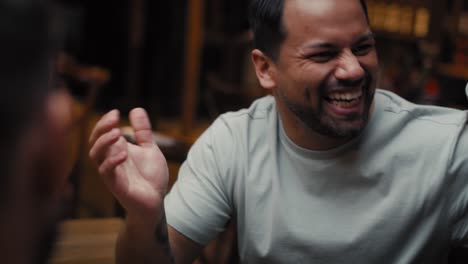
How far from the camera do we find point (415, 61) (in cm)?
416

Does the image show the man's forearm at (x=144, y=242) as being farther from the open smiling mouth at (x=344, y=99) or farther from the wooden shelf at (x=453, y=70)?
the wooden shelf at (x=453, y=70)

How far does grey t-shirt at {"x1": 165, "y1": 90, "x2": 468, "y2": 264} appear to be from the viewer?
1.50 m

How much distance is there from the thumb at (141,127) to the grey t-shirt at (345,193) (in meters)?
0.28

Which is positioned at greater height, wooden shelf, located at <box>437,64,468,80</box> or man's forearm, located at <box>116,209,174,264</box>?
man's forearm, located at <box>116,209,174,264</box>

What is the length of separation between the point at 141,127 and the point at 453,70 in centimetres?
307

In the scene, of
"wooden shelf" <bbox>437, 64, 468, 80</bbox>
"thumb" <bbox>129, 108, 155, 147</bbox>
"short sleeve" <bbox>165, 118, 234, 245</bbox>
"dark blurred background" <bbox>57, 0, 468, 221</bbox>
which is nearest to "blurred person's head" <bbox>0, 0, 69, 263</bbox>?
"thumb" <bbox>129, 108, 155, 147</bbox>

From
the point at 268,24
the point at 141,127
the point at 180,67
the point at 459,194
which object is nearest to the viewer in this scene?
the point at 141,127

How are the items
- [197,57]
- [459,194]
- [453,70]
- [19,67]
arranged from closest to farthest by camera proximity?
[19,67] → [459,194] → [453,70] → [197,57]

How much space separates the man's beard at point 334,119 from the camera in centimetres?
151

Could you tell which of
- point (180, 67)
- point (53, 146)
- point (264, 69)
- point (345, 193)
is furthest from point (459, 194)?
point (180, 67)

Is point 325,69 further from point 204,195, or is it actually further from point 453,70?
point 453,70

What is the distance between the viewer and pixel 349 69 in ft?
4.95

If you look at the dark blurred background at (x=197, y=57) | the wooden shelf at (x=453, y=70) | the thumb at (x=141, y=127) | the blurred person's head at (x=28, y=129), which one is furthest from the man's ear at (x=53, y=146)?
the wooden shelf at (x=453, y=70)

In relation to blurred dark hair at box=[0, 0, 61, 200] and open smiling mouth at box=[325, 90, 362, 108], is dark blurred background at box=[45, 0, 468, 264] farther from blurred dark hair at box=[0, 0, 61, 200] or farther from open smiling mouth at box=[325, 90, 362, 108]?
blurred dark hair at box=[0, 0, 61, 200]
